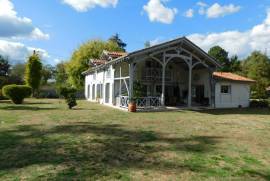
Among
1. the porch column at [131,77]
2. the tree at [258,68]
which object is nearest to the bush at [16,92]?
the porch column at [131,77]

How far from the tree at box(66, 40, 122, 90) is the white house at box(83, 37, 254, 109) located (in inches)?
694

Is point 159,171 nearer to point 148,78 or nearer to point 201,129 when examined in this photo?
point 201,129

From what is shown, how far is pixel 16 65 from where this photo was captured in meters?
79.7

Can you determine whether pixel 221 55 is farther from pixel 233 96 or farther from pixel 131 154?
pixel 131 154

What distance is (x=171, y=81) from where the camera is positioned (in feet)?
88.8

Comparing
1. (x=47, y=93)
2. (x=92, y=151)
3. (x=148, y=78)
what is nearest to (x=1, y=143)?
(x=92, y=151)

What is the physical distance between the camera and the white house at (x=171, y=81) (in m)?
21.6

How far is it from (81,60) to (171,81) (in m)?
23.8

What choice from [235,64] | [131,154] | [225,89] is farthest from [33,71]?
[235,64]

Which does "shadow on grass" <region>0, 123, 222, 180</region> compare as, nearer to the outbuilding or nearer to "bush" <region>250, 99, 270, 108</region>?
the outbuilding

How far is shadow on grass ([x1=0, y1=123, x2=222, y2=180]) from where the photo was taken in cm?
622

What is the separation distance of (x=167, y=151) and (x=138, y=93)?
540 inches

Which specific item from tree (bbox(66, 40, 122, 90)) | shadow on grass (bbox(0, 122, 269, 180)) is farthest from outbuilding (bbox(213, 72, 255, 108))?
tree (bbox(66, 40, 122, 90))

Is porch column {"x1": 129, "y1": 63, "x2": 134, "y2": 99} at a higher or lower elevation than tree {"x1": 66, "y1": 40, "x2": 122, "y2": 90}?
lower
